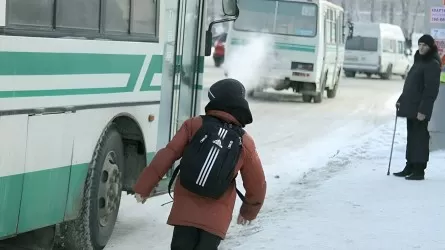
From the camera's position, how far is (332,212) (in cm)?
920

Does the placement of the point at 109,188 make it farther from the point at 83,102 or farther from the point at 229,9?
the point at 229,9

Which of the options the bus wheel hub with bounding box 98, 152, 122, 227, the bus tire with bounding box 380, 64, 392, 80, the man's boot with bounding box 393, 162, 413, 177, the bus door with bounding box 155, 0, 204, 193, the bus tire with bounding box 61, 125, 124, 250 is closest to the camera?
the bus tire with bounding box 61, 125, 124, 250

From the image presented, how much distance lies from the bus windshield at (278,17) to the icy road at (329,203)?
6.67 metres

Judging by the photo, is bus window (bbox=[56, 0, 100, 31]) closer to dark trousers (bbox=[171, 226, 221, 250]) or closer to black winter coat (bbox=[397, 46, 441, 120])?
dark trousers (bbox=[171, 226, 221, 250])

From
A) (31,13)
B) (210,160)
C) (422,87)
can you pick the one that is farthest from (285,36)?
(210,160)

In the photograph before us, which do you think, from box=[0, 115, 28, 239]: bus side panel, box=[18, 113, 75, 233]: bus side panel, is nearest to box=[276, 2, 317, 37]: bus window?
box=[18, 113, 75, 233]: bus side panel

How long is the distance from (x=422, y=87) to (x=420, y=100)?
0.16 meters

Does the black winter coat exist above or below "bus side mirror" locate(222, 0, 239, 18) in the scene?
below

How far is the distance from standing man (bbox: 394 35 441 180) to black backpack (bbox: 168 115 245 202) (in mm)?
6346

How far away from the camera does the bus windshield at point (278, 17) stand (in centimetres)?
2477

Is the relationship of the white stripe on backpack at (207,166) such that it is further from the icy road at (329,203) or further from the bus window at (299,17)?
the bus window at (299,17)

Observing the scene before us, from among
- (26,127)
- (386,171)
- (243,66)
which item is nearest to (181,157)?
(26,127)

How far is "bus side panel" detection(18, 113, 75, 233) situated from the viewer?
6.11m

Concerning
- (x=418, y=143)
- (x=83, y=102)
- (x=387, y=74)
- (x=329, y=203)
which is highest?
(x=83, y=102)
